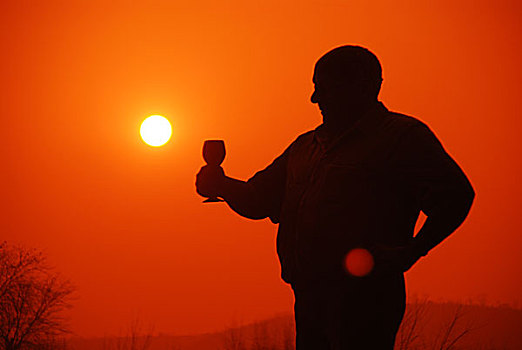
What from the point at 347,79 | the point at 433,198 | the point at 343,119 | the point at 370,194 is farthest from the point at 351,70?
the point at 433,198

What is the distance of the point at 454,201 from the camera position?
290 cm

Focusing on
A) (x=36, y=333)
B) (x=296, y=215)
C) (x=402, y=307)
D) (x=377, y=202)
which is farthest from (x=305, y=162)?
(x=36, y=333)

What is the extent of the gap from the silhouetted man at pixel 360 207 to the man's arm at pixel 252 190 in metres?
0.38

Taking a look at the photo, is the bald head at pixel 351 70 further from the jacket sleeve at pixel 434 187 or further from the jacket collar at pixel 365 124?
the jacket sleeve at pixel 434 187

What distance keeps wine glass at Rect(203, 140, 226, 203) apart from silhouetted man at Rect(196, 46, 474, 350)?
1.77ft

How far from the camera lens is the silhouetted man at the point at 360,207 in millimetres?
2951

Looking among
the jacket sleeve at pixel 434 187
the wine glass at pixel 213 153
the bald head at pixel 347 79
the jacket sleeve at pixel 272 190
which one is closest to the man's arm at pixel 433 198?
the jacket sleeve at pixel 434 187

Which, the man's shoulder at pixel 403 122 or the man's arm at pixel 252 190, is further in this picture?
the man's arm at pixel 252 190

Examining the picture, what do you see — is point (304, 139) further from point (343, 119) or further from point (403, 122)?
point (403, 122)

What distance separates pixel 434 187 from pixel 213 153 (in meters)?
1.23

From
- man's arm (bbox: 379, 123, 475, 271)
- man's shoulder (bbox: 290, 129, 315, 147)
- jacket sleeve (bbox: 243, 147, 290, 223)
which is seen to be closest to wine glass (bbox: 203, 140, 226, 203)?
jacket sleeve (bbox: 243, 147, 290, 223)

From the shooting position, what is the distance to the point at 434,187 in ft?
9.65

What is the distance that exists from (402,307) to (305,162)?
773mm

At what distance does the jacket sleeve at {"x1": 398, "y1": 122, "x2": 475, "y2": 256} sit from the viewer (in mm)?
2906
